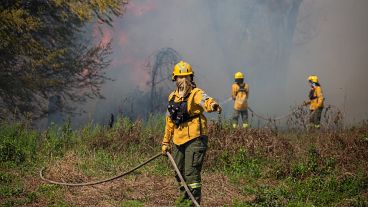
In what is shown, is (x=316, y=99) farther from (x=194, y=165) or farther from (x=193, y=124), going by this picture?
(x=194, y=165)

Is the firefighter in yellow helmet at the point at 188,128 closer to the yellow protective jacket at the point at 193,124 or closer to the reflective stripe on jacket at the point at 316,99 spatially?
the yellow protective jacket at the point at 193,124

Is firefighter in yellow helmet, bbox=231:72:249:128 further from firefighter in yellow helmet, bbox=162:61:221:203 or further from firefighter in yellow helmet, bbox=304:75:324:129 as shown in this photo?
firefighter in yellow helmet, bbox=162:61:221:203

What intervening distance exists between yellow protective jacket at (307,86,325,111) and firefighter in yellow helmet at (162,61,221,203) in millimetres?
8814

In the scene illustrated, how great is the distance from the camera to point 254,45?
76.6 ft

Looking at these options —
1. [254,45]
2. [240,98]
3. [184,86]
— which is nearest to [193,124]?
[184,86]

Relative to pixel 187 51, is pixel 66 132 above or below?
below

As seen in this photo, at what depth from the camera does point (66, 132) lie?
10.8 metres

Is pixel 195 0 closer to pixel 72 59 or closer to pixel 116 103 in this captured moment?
pixel 116 103

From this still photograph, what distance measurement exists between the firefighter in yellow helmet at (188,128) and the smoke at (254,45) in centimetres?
1417

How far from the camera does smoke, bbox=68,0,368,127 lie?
69.1 feet

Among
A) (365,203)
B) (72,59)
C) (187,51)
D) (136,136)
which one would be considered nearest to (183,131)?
(365,203)

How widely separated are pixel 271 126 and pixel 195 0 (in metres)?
13.0

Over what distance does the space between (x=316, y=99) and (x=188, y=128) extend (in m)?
9.14

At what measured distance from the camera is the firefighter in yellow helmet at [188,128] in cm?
635
